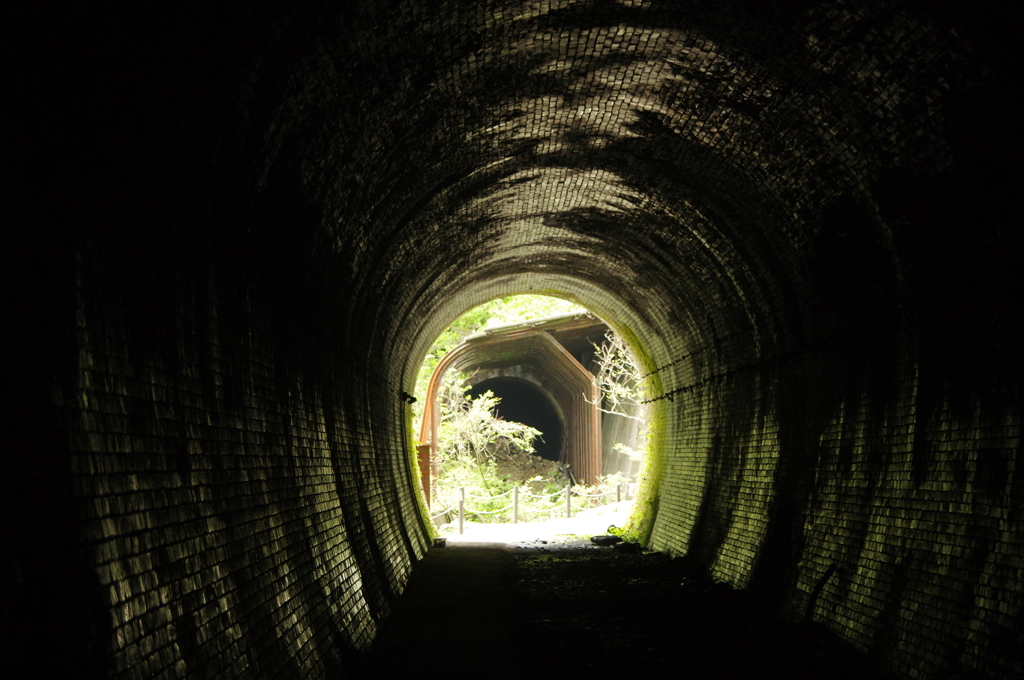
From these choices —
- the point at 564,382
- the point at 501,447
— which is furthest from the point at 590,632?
the point at 501,447

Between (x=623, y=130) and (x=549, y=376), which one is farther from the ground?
(x=623, y=130)

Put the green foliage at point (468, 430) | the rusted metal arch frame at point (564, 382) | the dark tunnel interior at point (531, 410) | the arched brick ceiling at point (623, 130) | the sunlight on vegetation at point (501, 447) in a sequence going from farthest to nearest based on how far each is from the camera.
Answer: the dark tunnel interior at point (531, 410) → the green foliage at point (468, 430) → the sunlight on vegetation at point (501, 447) → the rusted metal arch frame at point (564, 382) → the arched brick ceiling at point (623, 130)

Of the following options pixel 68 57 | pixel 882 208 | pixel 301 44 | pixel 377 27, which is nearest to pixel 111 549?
pixel 68 57

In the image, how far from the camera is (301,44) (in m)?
4.69

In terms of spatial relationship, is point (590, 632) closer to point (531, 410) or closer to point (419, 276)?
point (419, 276)

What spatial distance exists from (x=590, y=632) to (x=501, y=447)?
2321 centimetres

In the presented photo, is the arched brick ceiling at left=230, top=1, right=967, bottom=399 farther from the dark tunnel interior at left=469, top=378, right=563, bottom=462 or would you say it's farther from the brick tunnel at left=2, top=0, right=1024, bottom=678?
the dark tunnel interior at left=469, top=378, right=563, bottom=462

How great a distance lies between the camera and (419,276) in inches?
456

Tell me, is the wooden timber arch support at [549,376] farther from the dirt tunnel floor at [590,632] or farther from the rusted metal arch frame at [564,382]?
the dirt tunnel floor at [590,632]

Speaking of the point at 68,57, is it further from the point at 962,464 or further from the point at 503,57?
the point at 962,464

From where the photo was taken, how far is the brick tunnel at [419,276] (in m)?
3.05

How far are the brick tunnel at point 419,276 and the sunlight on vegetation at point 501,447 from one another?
48.8 ft

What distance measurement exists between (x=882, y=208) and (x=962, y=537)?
2428mm

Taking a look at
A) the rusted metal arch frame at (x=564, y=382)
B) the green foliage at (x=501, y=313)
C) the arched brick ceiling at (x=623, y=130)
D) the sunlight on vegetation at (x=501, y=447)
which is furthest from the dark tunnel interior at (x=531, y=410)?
the arched brick ceiling at (x=623, y=130)
